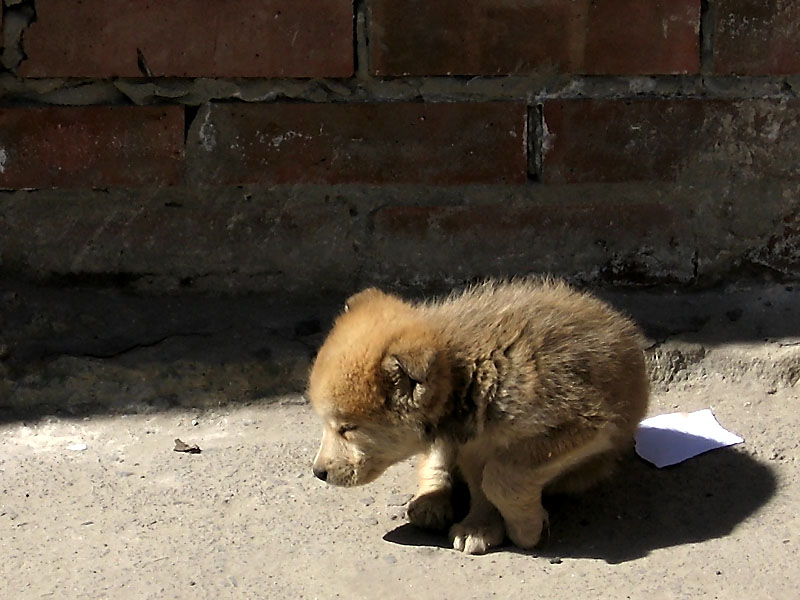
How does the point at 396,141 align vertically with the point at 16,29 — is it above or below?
below

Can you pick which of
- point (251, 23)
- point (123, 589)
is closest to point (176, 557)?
point (123, 589)

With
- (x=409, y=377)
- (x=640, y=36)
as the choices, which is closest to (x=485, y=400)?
(x=409, y=377)

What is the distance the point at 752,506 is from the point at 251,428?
3.52ft

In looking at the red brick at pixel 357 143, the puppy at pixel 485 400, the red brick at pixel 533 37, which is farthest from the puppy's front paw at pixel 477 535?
the red brick at pixel 533 37

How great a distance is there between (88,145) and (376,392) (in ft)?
3.38

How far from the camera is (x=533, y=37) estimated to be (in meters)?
2.67

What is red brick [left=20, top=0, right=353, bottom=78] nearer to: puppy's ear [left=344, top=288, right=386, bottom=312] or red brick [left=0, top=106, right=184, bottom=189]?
red brick [left=0, top=106, right=184, bottom=189]

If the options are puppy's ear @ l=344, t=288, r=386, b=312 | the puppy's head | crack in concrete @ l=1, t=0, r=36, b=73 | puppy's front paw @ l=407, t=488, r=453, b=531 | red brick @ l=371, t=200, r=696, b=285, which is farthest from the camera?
red brick @ l=371, t=200, r=696, b=285

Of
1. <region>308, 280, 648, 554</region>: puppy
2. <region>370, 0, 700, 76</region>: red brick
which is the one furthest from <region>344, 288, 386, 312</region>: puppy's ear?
<region>370, 0, 700, 76</region>: red brick

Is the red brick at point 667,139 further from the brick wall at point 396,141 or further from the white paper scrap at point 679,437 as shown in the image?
the white paper scrap at point 679,437

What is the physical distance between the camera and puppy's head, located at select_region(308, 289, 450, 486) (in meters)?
2.07

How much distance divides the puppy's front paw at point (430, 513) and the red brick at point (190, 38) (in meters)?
1.02

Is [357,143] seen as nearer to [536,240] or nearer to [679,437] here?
[536,240]

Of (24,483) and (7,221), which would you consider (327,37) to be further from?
(24,483)
